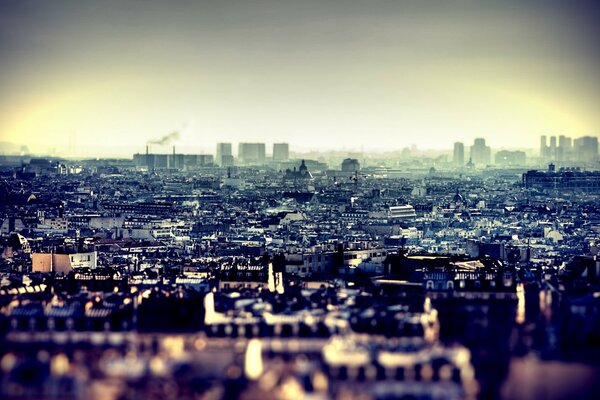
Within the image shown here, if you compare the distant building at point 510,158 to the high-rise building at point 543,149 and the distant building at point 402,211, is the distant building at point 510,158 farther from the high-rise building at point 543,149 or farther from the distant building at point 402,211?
the distant building at point 402,211

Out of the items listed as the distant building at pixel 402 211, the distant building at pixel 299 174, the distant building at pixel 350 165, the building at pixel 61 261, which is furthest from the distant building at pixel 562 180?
the building at pixel 61 261

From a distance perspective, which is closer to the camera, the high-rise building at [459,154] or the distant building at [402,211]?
the distant building at [402,211]

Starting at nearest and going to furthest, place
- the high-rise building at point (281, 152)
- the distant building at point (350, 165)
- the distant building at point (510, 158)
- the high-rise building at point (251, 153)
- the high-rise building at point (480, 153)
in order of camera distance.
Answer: the high-rise building at point (480, 153) < the distant building at point (510, 158) < the high-rise building at point (281, 152) < the distant building at point (350, 165) < the high-rise building at point (251, 153)

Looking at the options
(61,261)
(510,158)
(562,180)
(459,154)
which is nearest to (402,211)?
(562,180)

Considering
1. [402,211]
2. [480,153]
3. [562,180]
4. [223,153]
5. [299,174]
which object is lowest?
[402,211]

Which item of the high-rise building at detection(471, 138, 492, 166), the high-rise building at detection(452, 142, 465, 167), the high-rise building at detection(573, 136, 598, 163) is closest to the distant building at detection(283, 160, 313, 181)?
the high-rise building at detection(452, 142, 465, 167)

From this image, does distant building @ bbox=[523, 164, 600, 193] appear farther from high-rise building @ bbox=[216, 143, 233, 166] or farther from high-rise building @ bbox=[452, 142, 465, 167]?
high-rise building @ bbox=[216, 143, 233, 166]

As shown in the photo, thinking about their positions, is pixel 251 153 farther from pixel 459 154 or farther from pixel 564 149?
pixel 564 149

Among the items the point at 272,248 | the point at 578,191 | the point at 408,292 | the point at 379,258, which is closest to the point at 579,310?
the point at 408,292
